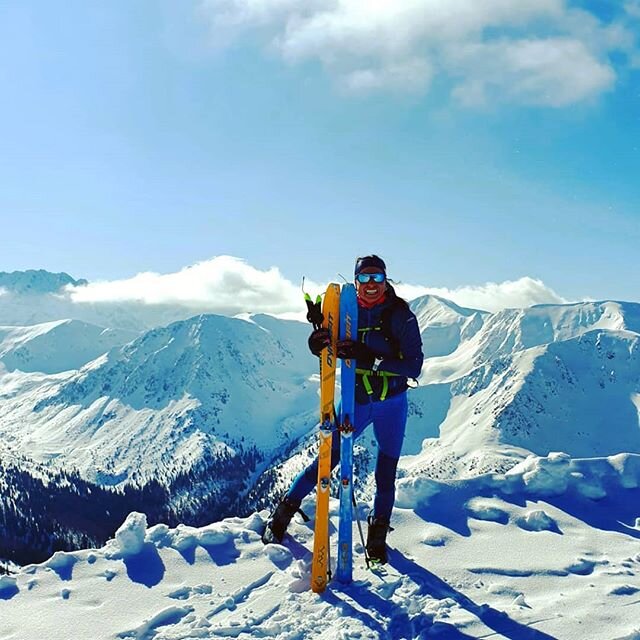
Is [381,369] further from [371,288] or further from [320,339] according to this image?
[371,288]

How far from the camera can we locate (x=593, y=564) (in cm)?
864

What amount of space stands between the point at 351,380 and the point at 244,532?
354 cm

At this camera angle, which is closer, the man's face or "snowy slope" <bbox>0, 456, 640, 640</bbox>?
"snowy slope" <bbox>0, 456, 640, 640</bbox>

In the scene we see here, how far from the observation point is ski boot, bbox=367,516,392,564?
27.5 ft

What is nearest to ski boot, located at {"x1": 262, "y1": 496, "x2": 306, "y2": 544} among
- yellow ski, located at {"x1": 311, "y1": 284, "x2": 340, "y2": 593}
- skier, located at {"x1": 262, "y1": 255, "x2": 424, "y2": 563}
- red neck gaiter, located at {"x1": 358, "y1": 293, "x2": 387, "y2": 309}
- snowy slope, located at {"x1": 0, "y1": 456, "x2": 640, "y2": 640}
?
snowy slope, located at {"x1": 0, "y1": 456, "x2": 640, "y2": 640}

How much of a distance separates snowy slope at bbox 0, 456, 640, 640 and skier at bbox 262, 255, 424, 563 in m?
0.95

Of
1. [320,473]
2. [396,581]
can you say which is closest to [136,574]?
[320,473]

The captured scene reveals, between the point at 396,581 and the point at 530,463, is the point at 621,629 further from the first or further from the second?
the point at 530,463

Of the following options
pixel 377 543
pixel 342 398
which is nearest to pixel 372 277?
pixel 342 398

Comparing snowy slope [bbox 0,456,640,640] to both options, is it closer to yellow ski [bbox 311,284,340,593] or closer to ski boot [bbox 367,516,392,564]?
ski boot [bbox 367,516,392,564]

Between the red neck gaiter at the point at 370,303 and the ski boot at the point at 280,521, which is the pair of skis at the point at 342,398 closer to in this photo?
the red neck gaiter at the point at 370,303

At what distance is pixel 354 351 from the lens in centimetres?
802

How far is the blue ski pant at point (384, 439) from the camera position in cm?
869

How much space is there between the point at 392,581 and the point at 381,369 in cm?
299
